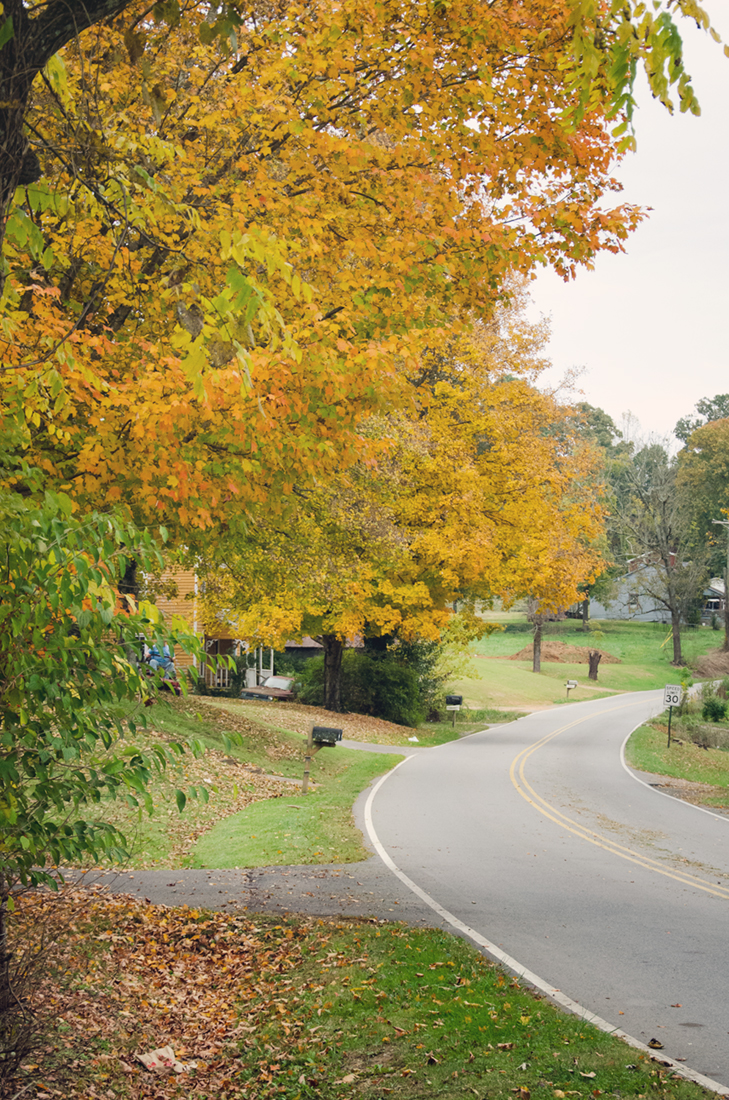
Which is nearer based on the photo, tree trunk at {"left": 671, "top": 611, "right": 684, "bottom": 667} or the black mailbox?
the black mailbox

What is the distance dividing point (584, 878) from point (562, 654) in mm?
56820

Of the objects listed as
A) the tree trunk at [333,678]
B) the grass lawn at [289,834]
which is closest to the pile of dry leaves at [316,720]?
the tree trunk at [333,678]

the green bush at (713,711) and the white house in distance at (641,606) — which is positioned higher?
the white house in distance at (641,606)

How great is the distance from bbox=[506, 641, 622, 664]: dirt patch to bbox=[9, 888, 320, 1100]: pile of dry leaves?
5843 centimetres

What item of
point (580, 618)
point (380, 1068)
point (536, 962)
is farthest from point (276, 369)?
point (580, 618)

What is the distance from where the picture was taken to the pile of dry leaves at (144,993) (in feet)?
17.0

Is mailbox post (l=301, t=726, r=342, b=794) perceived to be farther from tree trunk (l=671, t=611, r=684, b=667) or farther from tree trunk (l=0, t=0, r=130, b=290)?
tree trunk (l=671, t=611, r=684, b=667)

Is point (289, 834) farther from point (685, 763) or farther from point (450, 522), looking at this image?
point (685, 763)

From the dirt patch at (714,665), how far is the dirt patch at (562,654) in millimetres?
6804

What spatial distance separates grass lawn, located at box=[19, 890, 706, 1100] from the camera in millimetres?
5359

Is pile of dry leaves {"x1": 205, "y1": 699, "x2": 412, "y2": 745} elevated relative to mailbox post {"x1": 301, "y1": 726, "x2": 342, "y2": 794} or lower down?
lower down

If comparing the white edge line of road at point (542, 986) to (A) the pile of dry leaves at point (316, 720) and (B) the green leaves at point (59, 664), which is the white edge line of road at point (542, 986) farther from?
(A) the pile of dry leaves at point (316, 720)

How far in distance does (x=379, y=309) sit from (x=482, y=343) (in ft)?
54.6

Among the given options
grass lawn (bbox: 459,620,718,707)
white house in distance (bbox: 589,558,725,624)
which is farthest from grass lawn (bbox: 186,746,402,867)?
white house in distance (bbox: 589,558,725,624)
